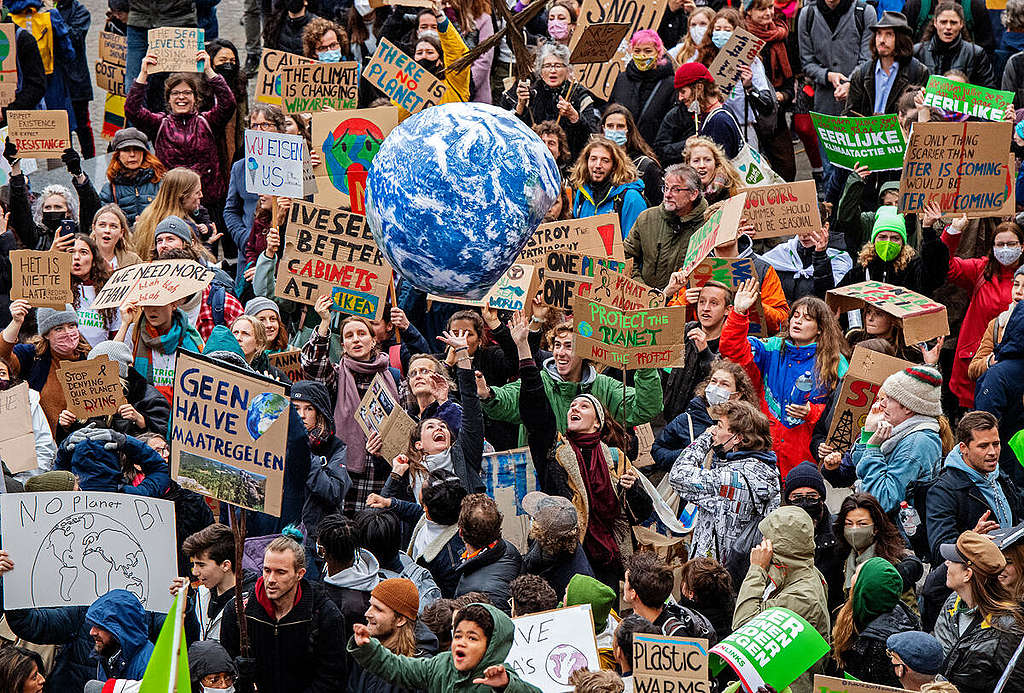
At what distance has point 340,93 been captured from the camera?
1096 cm

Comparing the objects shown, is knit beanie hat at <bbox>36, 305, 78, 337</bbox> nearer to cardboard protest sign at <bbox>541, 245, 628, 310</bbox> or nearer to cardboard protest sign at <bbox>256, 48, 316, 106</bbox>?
cardboard protest sign at <bbox>541, 245, 628, 310</bbox>

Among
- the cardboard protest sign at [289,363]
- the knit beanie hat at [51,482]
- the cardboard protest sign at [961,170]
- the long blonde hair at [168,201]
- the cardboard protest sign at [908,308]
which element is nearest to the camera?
the knit beanie hat at [51,482]

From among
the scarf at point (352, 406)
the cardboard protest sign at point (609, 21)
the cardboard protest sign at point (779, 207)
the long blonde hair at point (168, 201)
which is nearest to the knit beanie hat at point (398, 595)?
the scarf at point (352, 406)

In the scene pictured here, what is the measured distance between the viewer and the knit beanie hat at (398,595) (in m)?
6.03

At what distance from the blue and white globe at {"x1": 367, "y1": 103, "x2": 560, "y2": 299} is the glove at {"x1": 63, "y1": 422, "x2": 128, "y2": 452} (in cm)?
304

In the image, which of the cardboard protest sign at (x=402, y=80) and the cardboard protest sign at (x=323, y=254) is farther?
the cardboard protest sign at (x=402, y=80)

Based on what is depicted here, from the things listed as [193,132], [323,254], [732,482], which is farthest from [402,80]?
[732,482]

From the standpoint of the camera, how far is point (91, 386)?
7.91 metres

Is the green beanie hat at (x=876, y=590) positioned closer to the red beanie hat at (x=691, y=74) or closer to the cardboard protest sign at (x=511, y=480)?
the cardboard protest sign at (x=511, y=480)

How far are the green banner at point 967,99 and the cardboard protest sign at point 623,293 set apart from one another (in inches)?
117

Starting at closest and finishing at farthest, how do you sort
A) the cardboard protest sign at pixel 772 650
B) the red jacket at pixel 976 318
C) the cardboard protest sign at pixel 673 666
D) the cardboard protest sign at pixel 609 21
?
the cardboard protest sign at pixel 673 666 < the cardboard protest sign at pixel 772 650 < the red jacket at pixel 976 318 < the cardboard protest sign at pixel 609 21

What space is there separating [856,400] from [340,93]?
4.67 m

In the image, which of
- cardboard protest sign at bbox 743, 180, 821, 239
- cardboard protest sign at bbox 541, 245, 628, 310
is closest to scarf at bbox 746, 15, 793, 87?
cardboard protest sign at bbox 743, 180, 821, 239

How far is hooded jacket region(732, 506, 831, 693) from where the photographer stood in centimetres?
630
